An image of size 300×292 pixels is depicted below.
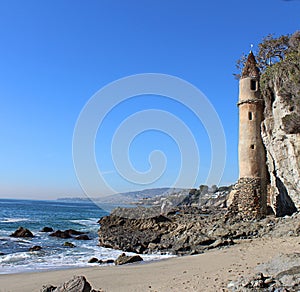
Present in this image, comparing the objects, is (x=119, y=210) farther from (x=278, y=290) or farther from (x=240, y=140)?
(x=278, y=290)

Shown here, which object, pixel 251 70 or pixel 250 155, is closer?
pixel 250 155

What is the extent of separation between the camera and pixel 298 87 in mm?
16969

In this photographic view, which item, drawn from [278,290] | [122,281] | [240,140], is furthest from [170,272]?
[240,140]

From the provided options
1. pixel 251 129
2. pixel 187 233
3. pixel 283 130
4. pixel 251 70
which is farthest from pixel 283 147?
pixel 187 233

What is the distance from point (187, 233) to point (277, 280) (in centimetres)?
1294

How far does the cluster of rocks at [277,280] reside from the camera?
7.09 m

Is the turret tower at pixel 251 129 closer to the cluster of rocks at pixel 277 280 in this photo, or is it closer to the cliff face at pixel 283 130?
the cliff face at pixel 283 130

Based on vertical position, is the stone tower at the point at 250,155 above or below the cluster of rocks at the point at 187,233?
above

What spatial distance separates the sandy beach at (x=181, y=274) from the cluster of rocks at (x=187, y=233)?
2.52m

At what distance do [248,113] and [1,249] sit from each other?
58.3ft

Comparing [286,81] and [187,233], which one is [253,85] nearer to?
[286,81]

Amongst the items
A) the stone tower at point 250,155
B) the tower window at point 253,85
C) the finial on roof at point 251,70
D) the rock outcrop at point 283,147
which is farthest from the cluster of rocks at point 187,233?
the finial on roof at point 251,70

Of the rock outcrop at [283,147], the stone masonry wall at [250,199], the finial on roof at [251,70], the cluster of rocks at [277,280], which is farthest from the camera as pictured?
the finial on roof at [251,70]

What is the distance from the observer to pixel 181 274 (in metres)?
10.7
